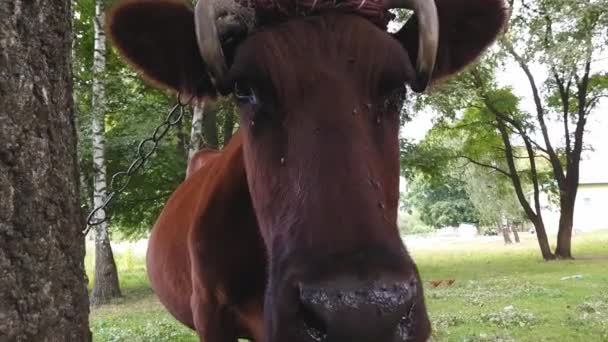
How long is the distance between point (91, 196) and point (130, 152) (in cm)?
152

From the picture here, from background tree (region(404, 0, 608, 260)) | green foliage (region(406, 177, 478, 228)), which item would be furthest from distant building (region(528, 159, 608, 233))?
background tree (region(404, 0, 608, 260))

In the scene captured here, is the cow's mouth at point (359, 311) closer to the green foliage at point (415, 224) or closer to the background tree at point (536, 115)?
the background tree at point (536, 115)

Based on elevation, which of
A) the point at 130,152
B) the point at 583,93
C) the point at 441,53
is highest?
the point at 583,93

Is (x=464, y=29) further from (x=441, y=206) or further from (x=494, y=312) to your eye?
(x=441, y=206)

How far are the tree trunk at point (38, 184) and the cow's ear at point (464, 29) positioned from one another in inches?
73.8

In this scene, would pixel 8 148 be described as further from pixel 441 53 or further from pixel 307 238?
pixel 441 53

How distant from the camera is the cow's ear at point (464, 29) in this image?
126 inches

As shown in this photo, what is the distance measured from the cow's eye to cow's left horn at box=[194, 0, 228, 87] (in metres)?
0.07

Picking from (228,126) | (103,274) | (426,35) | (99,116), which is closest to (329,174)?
(426,35)

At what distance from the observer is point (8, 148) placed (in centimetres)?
190

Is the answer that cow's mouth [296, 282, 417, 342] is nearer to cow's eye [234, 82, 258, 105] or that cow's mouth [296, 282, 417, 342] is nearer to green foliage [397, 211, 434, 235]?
cow's eye [234, 82, 258, 105]

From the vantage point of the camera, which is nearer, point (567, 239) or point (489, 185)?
point (567, 239)

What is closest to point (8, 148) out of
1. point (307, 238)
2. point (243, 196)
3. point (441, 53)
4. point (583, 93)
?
point (307, 238)

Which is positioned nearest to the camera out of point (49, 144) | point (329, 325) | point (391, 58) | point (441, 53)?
point (329, 325)
